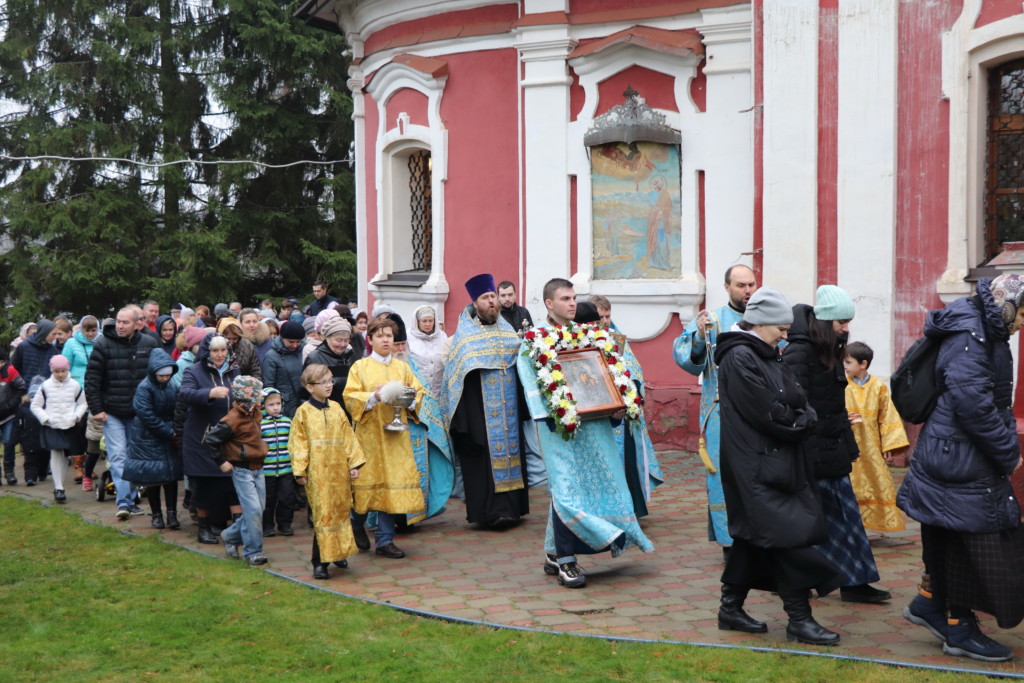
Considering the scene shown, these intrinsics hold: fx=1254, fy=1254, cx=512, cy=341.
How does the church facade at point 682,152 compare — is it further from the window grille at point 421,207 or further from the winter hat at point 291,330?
the winter hat at point 291,330

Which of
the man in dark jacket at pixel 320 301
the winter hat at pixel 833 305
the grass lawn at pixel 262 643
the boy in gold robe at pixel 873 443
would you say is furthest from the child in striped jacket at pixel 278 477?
the man in dark jacket at pixel 320 301

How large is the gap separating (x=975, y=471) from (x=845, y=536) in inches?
47.2

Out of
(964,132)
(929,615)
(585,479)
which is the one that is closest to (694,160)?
(964,132)

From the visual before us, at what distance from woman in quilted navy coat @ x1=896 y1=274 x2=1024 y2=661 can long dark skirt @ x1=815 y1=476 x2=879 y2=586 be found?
0.87 meters

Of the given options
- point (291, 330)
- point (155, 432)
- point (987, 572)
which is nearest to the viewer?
point (987, 572)

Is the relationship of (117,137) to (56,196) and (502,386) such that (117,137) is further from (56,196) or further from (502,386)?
(502,386)

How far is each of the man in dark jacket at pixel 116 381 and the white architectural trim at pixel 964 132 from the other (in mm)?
6831

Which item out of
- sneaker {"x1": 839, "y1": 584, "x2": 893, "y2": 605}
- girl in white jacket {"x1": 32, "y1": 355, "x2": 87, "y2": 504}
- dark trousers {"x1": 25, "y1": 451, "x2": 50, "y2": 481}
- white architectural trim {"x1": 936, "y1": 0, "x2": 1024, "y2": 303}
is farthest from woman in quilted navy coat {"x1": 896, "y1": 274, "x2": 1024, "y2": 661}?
dark trousers {"x1": 25, "y1": 451, "x2": 50, "y2": 481}

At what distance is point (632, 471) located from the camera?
828cm

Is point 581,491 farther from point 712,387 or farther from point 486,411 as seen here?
point 486,411

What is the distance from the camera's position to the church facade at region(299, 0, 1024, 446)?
10664 mm

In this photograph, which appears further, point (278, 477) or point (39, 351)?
point (39, 351)

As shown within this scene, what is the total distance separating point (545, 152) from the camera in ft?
43.2

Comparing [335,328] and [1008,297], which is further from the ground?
[1008,297]
